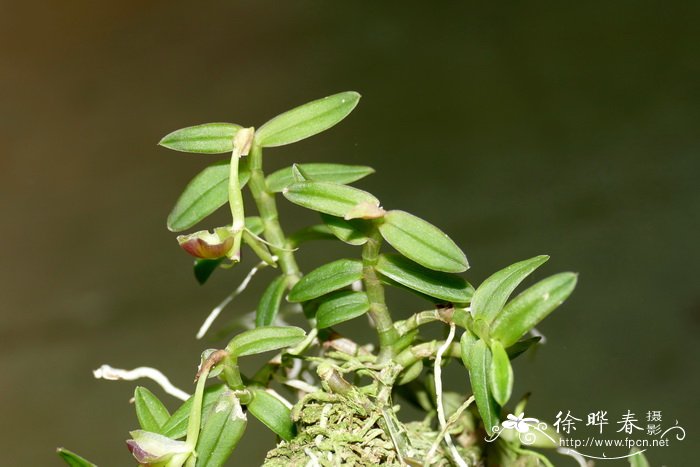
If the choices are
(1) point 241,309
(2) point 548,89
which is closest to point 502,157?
(2) point 548,89

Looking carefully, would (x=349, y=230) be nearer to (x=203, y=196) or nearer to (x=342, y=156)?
(x=203, y=196)

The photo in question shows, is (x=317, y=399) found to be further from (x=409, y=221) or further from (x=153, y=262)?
(x=153, y=262)

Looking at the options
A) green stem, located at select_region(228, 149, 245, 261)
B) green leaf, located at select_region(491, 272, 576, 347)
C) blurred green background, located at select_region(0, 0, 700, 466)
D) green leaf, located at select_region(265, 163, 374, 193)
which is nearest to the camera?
green leaf, located at select_region(491, 272, 576, 347)

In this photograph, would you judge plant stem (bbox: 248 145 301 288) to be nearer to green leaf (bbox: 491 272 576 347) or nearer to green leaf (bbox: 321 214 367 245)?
green leaf (bbox: 321 214 367 245)

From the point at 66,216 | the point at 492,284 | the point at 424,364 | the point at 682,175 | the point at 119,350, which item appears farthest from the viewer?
the point at 66,216

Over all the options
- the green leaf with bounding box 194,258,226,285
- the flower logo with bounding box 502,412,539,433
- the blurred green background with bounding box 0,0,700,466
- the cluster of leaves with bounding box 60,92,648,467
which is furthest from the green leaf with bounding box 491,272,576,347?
the blurred green background with bounding box 0,0,700,466

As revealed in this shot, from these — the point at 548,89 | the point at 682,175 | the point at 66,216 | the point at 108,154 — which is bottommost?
the point at 682,175

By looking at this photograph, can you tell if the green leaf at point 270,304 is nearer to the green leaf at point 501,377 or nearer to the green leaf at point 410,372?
the green leaf at point 410,372
